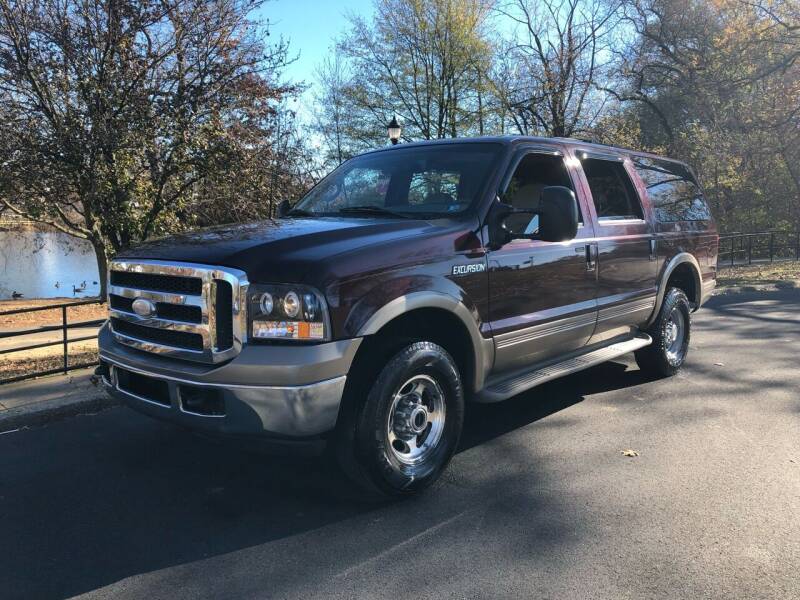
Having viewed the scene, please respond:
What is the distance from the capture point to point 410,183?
14.6 ft

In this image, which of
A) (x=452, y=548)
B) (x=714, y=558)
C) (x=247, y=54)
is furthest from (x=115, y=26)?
(x=714, y=558)

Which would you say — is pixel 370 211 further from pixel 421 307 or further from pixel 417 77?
pixel 417 77

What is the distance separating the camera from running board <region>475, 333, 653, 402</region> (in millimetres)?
3951

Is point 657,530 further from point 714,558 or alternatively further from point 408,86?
point 408,86

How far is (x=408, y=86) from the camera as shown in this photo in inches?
1114

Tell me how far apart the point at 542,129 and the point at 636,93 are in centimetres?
844

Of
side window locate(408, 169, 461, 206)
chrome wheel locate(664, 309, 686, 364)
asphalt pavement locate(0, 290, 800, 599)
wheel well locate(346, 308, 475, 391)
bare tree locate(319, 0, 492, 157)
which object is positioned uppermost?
bare tree locate(319, 0, 492, 157)

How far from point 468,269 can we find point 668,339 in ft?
10.6

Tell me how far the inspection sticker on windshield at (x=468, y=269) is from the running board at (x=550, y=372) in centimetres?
77

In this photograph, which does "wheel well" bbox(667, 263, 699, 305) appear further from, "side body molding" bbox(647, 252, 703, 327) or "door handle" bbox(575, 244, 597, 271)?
"door handle" bbox(575, 244, 597, 271)

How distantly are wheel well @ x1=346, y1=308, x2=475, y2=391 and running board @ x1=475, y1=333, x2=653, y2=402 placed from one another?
0.61 feet

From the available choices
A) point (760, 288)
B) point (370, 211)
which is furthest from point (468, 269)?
point (760, 288)

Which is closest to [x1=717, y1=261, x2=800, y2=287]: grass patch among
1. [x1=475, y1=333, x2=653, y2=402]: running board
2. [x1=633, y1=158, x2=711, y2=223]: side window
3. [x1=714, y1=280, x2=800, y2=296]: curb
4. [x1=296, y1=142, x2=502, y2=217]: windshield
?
[x1=714, y1=280, x2=800, y2=296]: curb

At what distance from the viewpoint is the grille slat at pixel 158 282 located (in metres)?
3.17
